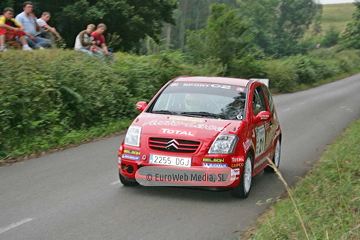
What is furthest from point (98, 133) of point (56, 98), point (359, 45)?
point (359, 45)

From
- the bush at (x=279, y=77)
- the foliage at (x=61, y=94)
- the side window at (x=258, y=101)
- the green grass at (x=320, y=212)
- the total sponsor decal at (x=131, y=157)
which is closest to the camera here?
the green grass at (x=320, y=212)

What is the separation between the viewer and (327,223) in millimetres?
5480

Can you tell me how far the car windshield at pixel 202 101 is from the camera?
800 cm

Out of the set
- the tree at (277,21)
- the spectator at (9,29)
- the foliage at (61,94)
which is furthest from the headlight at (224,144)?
the tree at (277,21)

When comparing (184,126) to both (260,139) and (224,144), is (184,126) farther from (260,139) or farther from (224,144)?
(260,139)

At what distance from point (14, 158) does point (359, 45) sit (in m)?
85.1

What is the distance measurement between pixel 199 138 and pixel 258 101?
228 centimetres

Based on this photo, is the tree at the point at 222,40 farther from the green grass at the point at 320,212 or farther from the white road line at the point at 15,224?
the white road line at the point at 15,224

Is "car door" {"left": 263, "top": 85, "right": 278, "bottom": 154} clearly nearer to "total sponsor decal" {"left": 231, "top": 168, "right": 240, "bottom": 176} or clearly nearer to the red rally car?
the red rally car

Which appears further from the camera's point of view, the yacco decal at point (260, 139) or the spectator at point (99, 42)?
the spectator at point (99, 42)

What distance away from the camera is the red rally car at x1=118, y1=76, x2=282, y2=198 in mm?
6973

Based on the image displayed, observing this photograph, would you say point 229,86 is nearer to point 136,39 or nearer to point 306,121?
point 306,121

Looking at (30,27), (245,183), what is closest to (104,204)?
(245,183)

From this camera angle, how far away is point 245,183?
292 inches
